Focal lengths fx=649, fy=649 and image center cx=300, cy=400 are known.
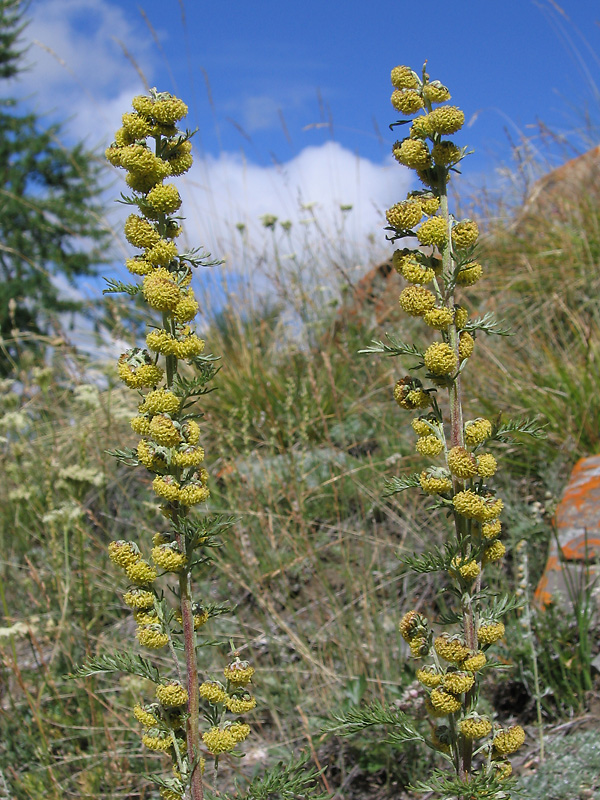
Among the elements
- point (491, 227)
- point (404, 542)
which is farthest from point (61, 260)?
point (404, 542)

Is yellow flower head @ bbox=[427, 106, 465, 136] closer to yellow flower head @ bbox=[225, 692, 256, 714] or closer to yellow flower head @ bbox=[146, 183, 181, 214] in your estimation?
yellow flower head @ bbox=[146, 183, 181, 214]

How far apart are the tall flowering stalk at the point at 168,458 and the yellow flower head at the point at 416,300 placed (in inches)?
16.0

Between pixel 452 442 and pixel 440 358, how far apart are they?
0.64 feet

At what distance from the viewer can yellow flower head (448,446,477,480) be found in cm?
126

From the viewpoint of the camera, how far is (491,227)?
619cm

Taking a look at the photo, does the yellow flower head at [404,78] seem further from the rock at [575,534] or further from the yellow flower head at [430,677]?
the rock at [575,534]

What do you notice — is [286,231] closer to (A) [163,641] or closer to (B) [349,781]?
(B) [349,781]

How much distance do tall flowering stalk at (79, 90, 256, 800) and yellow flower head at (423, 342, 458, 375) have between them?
433 mm

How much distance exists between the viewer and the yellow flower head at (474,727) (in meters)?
1.23

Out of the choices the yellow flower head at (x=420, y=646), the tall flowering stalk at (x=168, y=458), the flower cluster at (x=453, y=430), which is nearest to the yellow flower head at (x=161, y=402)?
the tall flowering stalk at (x=168, y=458)

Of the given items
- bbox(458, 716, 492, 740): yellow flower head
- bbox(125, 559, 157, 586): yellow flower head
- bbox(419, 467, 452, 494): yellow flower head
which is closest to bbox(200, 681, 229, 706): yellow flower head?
bbox(125, 559, 157, 586): yellow flower head

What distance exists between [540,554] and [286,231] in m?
3.23

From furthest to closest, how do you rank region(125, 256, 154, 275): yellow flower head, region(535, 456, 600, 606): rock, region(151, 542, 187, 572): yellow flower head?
region(535, 456, 600, 606): rock → region(125, 256, 154, 275): yellow flower head → region(151, 542, 187, 572): yellow flower head

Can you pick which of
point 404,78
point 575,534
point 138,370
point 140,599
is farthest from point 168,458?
point 575,534
